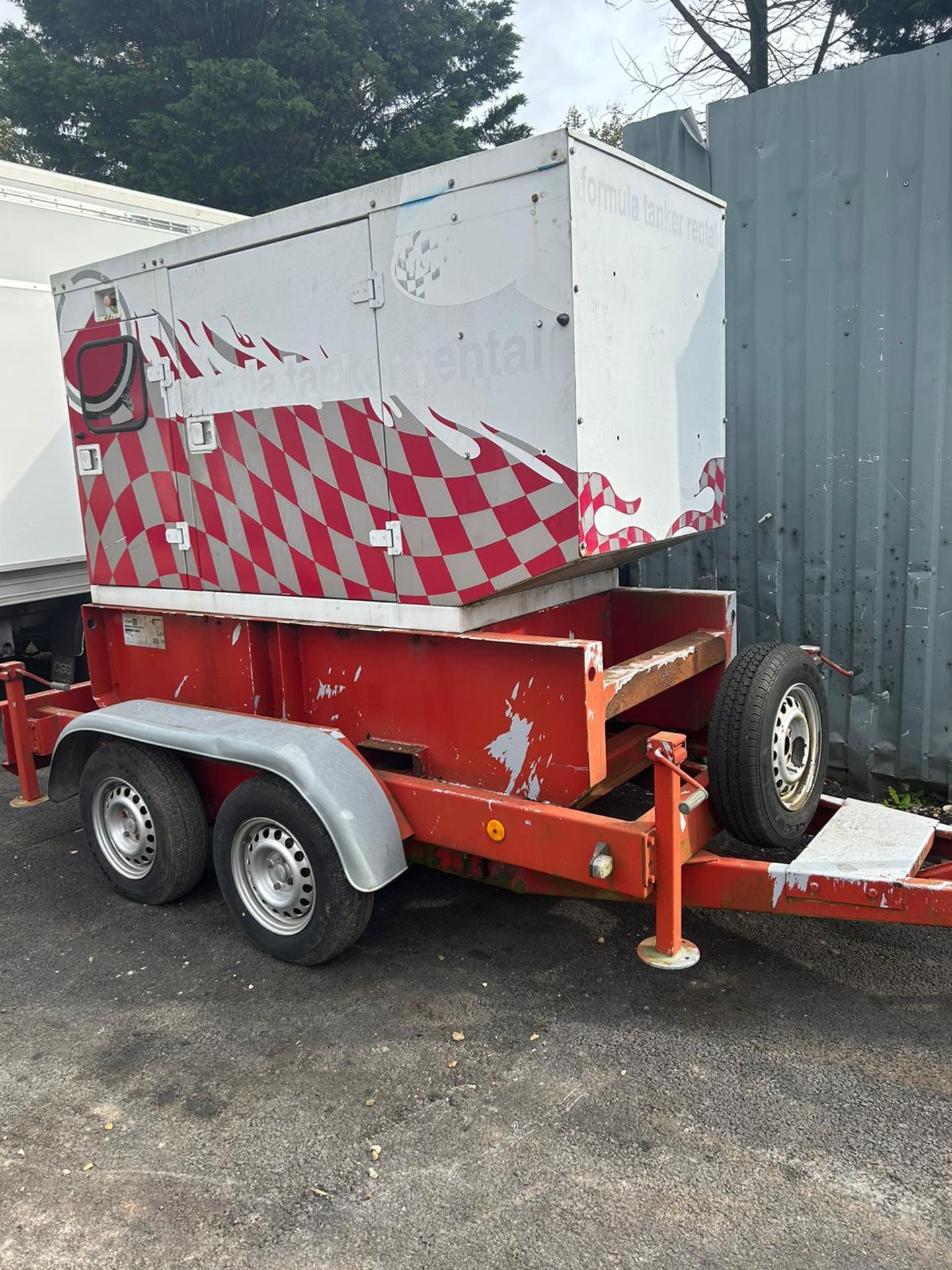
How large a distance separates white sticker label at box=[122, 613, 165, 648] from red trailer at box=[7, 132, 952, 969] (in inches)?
0.8

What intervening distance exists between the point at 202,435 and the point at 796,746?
9.55 ft

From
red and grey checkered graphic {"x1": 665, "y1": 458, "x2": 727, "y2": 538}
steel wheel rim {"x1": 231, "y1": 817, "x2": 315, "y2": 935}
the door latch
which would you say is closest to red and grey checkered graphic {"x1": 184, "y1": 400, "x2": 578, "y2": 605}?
the door latch

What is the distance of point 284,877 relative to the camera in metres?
3.97

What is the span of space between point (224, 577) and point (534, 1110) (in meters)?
2.61

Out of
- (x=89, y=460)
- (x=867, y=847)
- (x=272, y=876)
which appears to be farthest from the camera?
(x=89, y=460)

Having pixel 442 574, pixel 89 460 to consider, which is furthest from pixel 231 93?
pixel 442 574

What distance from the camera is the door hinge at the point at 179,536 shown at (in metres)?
4.52

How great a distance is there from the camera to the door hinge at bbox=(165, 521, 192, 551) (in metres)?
4.52

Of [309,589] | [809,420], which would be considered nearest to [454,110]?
[809,420]

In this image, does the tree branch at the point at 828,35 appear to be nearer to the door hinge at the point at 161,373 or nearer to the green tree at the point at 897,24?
the green tree at the point at 897,24

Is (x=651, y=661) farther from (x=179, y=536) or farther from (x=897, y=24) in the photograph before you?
(x=897, y=24)

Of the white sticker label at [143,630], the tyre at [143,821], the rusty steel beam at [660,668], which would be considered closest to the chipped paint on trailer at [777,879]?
the rusty steel beam at [660,668]

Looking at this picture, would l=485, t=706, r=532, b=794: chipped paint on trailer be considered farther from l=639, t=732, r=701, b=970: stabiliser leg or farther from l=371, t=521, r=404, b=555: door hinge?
l=371, t=521, r=404, b=555: door hinge

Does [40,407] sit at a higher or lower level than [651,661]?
higher
